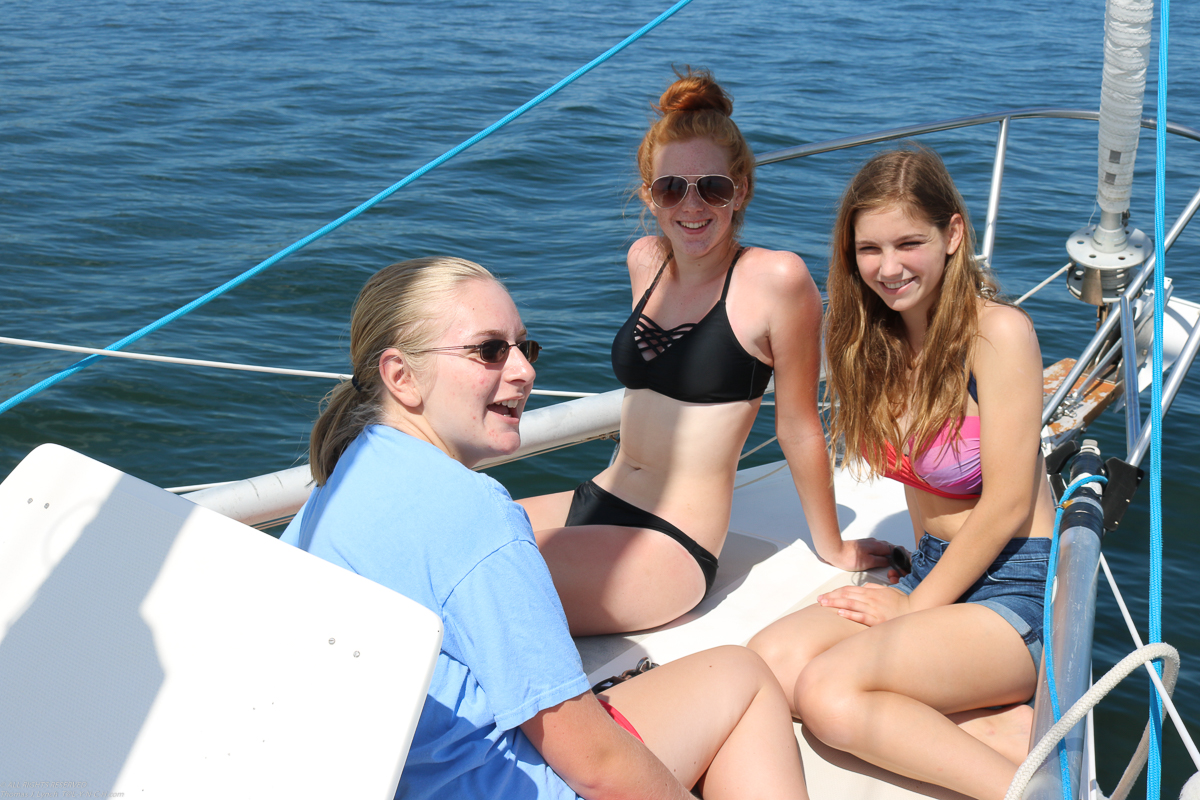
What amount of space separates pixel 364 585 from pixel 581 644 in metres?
1.24

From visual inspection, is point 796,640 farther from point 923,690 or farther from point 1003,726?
point 1003,726

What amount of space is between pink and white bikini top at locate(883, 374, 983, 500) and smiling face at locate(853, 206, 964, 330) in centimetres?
21

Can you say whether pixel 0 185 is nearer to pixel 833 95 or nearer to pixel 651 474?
pixel 651 474

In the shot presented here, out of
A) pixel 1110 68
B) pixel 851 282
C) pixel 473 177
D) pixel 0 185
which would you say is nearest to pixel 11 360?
pixel 0 185

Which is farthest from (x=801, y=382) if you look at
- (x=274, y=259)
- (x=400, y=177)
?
(x=400, y=177)

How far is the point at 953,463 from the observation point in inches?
79.8

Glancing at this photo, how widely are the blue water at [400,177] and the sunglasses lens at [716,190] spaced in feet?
6.07

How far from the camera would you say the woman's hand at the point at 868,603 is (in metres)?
2.06

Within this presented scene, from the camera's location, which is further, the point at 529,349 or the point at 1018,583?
the point at 1018,583

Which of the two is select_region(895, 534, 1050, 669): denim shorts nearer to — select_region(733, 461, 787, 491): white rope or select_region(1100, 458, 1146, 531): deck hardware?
select_region(1100, 458, 1146, 531): deck hardware

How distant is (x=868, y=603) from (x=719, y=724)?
61cm

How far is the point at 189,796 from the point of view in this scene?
103 centimetres

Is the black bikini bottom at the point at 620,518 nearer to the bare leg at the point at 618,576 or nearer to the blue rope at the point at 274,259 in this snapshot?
the bare leg at the point at 618,576

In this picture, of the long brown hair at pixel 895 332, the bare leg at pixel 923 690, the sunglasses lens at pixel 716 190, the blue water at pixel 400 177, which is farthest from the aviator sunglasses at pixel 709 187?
the blue water at pixel 400 177
